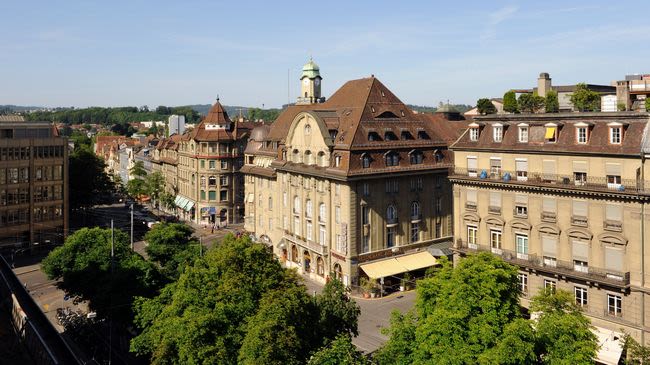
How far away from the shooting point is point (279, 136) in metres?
77.6

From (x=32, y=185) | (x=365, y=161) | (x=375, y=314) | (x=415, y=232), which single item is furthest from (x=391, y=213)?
(x=32, y=185)

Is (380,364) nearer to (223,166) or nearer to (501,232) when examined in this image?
(501,232)

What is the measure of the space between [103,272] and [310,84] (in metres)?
59.1

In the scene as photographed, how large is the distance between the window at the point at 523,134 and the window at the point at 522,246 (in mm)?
7904

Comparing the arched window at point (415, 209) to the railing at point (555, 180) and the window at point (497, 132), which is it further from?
the window at point (497, 132)

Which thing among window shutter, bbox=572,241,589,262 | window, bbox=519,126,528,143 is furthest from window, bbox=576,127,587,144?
window shutter, bbox=572,241,589,262

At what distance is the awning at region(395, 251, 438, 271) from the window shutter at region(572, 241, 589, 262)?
19339 millimetres

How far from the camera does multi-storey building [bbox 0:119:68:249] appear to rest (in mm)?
77062

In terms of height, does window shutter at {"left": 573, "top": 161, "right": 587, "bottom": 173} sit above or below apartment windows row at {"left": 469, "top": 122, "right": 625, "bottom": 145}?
below

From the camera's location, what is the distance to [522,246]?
4694 cm

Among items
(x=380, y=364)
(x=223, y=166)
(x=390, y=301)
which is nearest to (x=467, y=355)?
(x=380, y=364)

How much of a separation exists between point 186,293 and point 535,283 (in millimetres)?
28092

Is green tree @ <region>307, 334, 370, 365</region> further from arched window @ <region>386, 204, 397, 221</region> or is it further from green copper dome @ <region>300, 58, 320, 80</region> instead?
green copper dome @ <region>300, 58, 320, 80</region>

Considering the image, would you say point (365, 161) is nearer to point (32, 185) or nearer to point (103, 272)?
point (103, 272)
